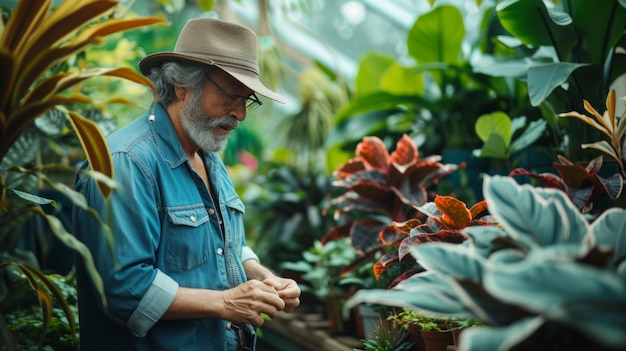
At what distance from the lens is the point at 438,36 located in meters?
2.95

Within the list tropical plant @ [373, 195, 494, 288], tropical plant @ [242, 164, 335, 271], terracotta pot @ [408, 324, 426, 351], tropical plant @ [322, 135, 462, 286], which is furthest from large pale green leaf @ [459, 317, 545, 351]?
tropical plant @ [242, 164, 335, 271]

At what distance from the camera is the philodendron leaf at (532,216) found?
106cm

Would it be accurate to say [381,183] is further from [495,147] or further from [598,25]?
[598,25]

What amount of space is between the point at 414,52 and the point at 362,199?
3.61 ft

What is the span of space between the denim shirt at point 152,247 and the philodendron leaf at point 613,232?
102 cm

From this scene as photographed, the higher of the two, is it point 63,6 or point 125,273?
point 63,6

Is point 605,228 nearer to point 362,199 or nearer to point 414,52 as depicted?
point 362,199

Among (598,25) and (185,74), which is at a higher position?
(185,74)

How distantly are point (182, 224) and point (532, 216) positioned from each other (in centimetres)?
96

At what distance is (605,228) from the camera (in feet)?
3.76

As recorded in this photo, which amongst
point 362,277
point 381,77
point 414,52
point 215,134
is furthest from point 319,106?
point 215,134

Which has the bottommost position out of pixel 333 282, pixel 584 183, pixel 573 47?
pixel 333 282

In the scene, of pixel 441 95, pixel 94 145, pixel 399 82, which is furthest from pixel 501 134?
pixel 94 145

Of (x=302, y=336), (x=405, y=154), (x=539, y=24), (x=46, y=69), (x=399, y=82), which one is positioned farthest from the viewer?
(x=399, y=82)
